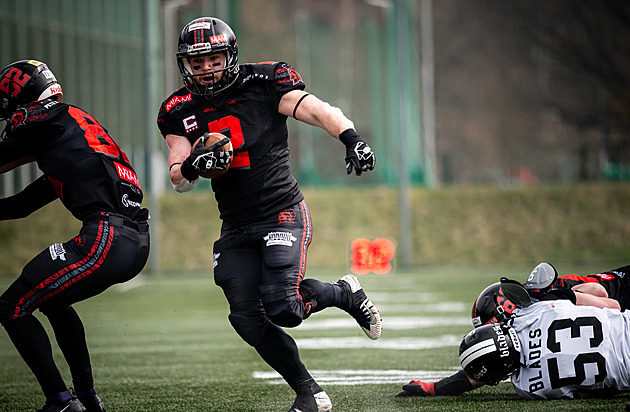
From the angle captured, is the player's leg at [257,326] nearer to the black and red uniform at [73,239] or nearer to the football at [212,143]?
the football at [212,143]

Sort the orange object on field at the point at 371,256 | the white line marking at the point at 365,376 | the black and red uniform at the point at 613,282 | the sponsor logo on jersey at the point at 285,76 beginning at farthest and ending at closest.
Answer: the orange object on field at the point at 371,256 < the white line marking at the point at 365,376 < the black and red uniform at the point at 613,282 < the sponsor logo on jersey at the point at 285,76

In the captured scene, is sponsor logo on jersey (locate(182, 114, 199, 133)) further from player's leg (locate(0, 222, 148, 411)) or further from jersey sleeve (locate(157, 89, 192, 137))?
player's leg (locate(0, 222, 148, 411))

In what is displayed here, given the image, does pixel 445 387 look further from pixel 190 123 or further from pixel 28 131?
pixel 28 131

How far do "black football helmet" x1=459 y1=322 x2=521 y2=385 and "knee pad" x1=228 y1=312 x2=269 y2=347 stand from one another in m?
1.04

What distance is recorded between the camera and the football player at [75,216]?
446 cm

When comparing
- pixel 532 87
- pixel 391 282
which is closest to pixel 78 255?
pixel 391 282

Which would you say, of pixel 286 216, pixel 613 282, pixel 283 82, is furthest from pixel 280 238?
pixel 613 282

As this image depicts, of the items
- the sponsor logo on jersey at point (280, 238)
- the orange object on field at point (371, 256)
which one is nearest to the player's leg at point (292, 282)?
the sponsor logo on jersey at point (280, 238)

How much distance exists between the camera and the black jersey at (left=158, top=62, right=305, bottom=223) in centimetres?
469

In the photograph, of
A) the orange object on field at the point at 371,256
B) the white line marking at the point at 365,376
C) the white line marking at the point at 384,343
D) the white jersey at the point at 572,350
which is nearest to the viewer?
the white jersey at the point at 572,350

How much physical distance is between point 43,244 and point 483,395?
16.2m

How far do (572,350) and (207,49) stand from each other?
2.42m

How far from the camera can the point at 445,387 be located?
16.2 ft

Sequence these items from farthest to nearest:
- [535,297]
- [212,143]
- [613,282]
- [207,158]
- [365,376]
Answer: [365,376], [613,282], [535,297], [212,143], [207,158]
